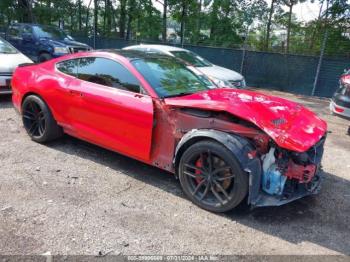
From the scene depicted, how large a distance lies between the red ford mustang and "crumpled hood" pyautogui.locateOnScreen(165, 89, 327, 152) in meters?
0.01

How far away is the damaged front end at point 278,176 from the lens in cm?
335

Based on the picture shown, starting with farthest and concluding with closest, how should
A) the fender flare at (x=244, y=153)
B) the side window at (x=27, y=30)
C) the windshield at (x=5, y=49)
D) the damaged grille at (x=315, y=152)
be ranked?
1. the side window at (x=27, y=30)
2. the windshield at (x=5, y=49)
3. the damaged grille at (x=315, y=152)
4. the fender flare at (x=244, y=153)

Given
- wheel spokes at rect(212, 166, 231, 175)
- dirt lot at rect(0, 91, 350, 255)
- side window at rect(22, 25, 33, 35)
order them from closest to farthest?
dirt lot at rect(0, 91, 350, 255), wheel spokes at rect(212, 166, 231, 175), side window at rect(22, 25, 33, 35)

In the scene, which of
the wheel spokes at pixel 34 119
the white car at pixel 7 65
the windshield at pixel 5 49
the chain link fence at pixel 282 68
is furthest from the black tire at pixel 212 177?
the chain link fence at pixel 282 68

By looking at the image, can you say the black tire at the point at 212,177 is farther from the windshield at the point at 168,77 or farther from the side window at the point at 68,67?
the side window at the point at 68,67

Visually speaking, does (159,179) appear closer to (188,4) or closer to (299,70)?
(299,70)

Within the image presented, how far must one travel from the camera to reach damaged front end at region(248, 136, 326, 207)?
335 cm

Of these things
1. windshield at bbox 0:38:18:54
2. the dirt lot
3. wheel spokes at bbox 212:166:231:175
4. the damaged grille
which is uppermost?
windshield at bbox 0:38:18:54

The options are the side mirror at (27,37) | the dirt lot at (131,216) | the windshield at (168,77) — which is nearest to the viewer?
the dirt lot at (131,216)

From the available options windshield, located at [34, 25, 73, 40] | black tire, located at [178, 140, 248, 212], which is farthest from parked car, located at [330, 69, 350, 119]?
windshield, located at [34, 25, 73, 40]

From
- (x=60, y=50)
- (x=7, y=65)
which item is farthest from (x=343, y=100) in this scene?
(x=60, y=50)

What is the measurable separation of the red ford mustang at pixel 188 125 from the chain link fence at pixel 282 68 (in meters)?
8.27

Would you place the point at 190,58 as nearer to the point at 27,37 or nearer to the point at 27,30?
the point at 27,37

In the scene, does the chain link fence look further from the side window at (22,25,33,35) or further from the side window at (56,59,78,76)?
the side window at (56,59,78,76)
